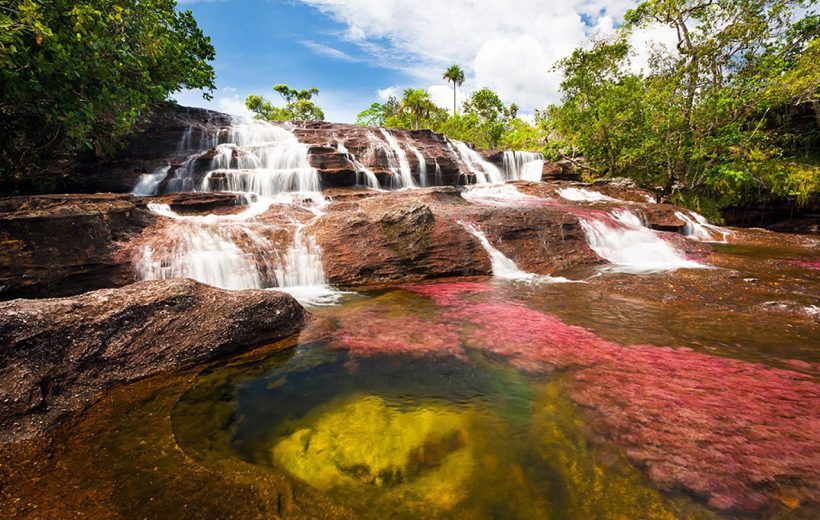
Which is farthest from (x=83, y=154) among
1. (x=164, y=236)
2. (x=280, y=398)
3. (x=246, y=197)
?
(x=280, y=398)

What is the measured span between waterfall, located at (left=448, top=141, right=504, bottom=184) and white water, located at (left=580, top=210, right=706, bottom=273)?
11841 mm

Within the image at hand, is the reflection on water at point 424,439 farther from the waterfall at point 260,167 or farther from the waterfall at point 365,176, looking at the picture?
the waterfall at point 365,176

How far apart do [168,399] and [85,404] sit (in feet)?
2.39

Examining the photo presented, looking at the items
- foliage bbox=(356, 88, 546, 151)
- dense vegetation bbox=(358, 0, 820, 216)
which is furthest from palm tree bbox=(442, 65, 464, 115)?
dense vegetation bbox=(358, 0, 820, 216)

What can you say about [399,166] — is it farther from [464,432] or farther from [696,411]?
[696,411]

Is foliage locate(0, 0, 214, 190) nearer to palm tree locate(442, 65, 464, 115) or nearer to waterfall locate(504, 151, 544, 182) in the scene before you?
waterfall locate(504, 151, 544, 182)

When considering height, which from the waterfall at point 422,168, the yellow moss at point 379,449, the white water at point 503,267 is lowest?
the yellow moss at point 379,449

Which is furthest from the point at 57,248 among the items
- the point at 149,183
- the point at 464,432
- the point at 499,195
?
the point at 499,195

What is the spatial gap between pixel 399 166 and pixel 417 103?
1158 inches

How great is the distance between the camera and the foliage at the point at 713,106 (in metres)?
15.1

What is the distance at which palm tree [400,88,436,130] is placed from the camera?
44.3 metres

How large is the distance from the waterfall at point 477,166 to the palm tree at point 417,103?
22957mm

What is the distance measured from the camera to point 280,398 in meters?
3.45

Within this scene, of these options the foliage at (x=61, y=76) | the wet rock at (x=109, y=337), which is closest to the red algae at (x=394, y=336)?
the wet rock at (x=109, y=337)
